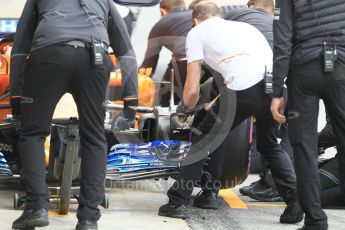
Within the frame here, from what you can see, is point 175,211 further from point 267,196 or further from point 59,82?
point 59,82

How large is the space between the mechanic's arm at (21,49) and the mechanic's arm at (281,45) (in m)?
1.58

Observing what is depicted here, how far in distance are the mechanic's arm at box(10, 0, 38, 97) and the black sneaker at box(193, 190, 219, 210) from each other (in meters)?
2.08

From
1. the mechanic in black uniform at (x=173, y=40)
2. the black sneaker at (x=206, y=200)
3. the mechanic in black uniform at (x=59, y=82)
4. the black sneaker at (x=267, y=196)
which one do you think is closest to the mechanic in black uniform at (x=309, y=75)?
the mechanic in black uniform at (x=59, y=82)

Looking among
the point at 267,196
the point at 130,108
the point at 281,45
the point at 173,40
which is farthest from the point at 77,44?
the point at 173,40

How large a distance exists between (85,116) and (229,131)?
1396 millimetres

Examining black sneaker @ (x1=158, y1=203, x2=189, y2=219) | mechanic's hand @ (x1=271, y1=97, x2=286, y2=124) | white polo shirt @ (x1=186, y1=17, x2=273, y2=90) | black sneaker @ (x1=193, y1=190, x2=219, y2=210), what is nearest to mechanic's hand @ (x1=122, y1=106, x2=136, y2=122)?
white polo shirt @ (x1=186, y1=17, x2=273, y2=90)

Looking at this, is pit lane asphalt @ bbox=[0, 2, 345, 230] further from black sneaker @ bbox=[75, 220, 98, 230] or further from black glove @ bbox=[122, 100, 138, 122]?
black glove @ bbox=[122, 100, 138, 122]

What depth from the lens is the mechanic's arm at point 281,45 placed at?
5.45m

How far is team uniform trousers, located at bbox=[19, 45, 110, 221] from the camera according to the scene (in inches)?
218

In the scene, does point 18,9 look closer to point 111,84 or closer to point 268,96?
point 111,84

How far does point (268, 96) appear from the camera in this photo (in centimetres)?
648

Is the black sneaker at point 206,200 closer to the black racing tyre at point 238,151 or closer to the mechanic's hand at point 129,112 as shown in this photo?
the black racing tyre at point 238,151

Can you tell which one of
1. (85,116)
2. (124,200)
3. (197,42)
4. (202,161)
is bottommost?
(124,200)

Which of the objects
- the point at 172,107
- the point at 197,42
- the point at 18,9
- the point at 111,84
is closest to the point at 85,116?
the point at 197,42
